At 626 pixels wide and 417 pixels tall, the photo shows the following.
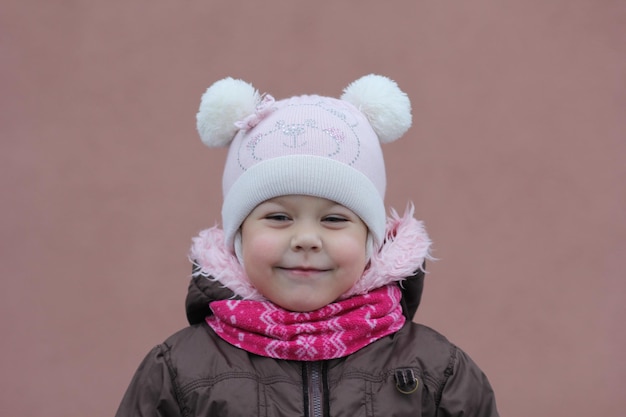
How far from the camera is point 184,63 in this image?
324 cm

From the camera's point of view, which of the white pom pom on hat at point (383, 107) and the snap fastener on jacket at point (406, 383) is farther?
the white pom pom on hat at point (383, 107)

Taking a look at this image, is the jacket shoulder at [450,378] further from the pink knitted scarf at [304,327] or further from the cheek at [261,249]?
the cheek at [261,249]

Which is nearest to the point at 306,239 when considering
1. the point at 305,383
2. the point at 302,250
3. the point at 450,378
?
the point at 302,250

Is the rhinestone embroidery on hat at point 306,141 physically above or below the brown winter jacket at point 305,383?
above

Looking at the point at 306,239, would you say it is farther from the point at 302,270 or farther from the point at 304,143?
the point at 304,143

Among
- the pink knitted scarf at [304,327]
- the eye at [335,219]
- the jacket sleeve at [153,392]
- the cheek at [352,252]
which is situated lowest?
the jacket sleeve at [153,392]

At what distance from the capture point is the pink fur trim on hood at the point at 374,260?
2201 millimetres

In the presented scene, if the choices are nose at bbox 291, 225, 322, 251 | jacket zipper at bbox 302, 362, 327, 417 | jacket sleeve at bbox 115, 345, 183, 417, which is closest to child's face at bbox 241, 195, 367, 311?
nose at bbox 291, 225, 322, 251

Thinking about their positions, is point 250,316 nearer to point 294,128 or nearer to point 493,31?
point 294,128

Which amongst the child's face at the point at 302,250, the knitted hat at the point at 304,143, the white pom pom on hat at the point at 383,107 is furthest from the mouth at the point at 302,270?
the white pom pom on hat at the point at 383,107

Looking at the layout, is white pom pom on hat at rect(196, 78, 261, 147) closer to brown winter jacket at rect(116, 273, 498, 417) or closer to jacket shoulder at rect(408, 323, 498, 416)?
brown winter jacket at rect(116, 273, 498, 417)

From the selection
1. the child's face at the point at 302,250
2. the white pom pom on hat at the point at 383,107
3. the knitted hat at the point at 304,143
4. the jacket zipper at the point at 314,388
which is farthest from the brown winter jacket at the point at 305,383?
the white pom pom on hat at the point at 383,107

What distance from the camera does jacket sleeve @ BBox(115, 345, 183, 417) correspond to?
83.8 inches

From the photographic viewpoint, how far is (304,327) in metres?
2.13
